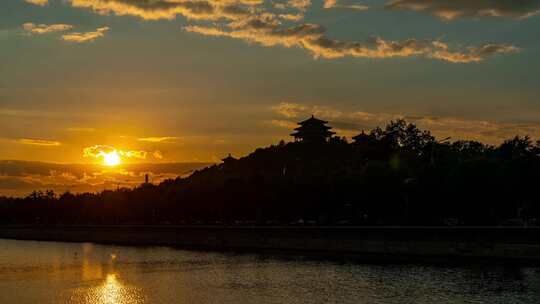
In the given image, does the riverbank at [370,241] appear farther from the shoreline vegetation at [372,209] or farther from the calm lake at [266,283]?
the calm lake at [266,283]

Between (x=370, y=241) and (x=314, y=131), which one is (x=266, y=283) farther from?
(x=314, y=131)

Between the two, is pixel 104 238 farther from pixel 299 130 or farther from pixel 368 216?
pixel 299 130

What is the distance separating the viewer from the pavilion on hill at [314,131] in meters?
192

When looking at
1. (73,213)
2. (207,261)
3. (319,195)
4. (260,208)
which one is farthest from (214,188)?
(73,213)

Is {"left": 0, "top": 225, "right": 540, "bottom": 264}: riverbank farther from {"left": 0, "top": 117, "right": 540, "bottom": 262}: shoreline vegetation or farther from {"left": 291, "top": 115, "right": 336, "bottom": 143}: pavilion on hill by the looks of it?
{"left": 291, "top": 115, "right": 336, "bottom": 143}: pavilion on hill

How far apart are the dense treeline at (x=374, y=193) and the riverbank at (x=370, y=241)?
35.3ft

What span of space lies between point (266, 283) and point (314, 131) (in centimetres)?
14194

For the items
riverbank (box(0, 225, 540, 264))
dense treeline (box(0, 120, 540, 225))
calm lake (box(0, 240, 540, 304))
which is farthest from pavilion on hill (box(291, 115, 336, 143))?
calm lake (box(0, 240, 540, 304))

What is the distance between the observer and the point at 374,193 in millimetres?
93688

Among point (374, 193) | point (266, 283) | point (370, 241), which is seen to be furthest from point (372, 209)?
point (266, 283)

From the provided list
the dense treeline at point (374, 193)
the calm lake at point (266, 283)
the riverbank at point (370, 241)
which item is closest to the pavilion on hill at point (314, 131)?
the dense treeline at point (374, 193)

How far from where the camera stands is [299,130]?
19438 cm

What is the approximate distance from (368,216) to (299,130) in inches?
3821

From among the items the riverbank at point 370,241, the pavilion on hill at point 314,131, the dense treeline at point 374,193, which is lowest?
the riverbank at point 370,241
